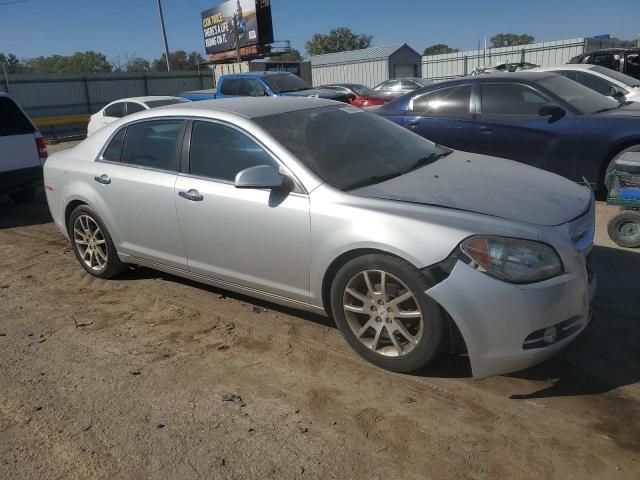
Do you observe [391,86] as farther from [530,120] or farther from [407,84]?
[530,120]

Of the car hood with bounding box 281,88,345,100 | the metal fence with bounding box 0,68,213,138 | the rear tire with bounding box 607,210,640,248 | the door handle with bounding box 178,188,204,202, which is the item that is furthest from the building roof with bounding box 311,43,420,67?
the door handle with bounding box 178,188,204,202

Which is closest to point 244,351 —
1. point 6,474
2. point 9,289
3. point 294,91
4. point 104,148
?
point 6,474

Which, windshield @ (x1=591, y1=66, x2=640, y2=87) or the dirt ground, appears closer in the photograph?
the dirt ground

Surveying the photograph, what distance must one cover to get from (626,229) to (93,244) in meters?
4.91

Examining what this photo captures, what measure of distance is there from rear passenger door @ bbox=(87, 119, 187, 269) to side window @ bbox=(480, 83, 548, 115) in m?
4.43

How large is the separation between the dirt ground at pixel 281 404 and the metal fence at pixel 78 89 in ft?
71.2

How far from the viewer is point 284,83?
15203 millimetres

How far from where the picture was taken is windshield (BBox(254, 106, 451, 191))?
11.8 ft

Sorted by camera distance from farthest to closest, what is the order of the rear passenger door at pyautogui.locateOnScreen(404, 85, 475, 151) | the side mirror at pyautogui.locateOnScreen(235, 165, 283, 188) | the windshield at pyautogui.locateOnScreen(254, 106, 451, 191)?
1. the rear passenger door at pyautogui.locateOnScreen(404, 85, 475, 151)
2. the windshield at pyautogui.locateOnScreen(254, 106, 451, 191)
3. the side mirror at pyautogui.locateOnScreen(235, 165, 283, 188)

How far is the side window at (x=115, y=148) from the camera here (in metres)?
A: 4.66

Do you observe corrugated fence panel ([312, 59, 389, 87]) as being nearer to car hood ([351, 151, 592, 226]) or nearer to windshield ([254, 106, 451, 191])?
windshield ([254, 106, 451, 191])

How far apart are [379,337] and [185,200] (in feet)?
5.73

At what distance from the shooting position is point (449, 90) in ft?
24.2

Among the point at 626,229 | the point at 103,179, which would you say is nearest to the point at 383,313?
the point at 103,179
